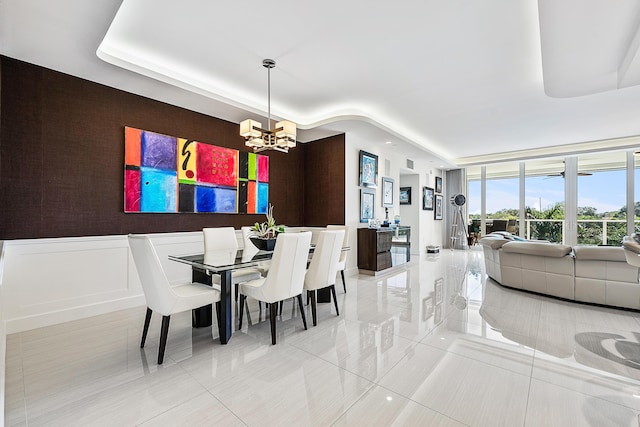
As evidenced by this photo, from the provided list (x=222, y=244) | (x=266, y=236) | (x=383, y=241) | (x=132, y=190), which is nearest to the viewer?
(x=266, y=236)

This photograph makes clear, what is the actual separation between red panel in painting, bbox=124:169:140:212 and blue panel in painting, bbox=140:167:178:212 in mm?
46

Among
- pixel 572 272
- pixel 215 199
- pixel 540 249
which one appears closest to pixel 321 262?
pixel 215 199

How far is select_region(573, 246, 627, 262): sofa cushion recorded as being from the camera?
332cm

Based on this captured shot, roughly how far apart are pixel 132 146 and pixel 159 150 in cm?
31

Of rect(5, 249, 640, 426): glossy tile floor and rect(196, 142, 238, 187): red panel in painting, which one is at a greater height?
rect(196, 142, 238, 187): red panel in painting

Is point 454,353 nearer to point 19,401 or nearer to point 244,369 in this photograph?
point 244,369

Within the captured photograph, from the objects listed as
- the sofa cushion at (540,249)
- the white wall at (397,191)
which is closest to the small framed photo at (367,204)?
the white wall at (397,191)

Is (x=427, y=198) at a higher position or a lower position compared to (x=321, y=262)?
higher

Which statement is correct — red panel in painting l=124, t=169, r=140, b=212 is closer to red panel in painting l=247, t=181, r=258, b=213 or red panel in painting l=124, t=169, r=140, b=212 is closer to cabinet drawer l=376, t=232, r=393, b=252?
red panel in painting l=247, t=181, r=258, b=213

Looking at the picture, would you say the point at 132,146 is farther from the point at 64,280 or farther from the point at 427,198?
the point at 427,198

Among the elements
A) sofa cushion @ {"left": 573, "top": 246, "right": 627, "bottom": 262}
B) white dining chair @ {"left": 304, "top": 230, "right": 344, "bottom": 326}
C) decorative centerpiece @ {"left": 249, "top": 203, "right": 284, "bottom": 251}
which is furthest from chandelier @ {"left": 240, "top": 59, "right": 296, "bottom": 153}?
sofa cushion @ {"left": 573, "top": 246, "right": 627, "bottom": 262}

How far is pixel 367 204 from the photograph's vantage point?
232 inches

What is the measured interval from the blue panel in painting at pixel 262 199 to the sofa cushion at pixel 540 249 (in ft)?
13.0

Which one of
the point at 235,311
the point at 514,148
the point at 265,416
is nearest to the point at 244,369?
the point at 265,416
